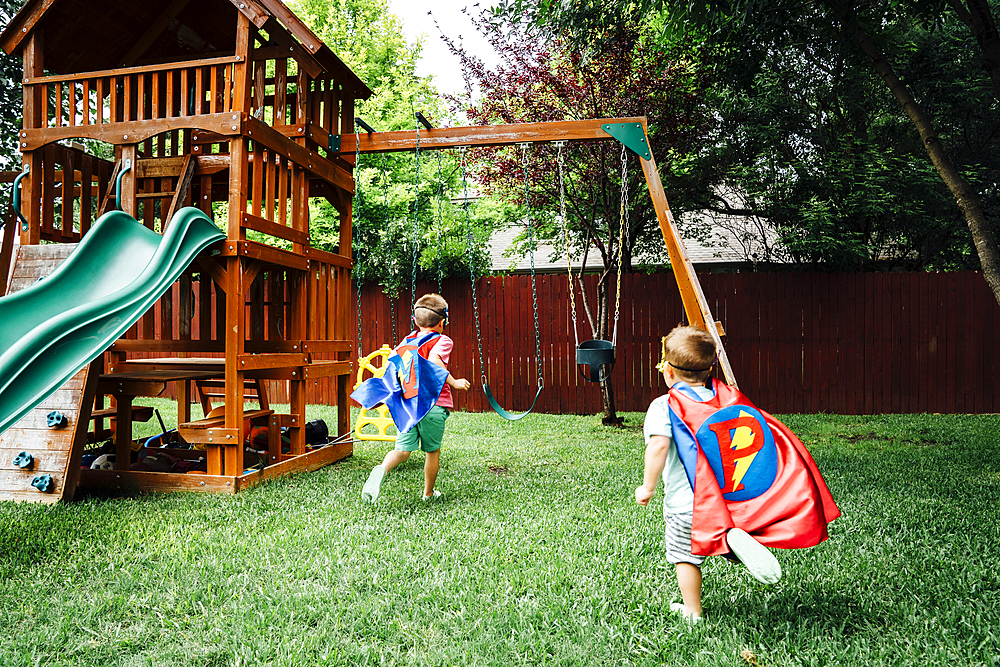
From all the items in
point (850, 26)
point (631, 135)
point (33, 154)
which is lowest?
point (33, 154)

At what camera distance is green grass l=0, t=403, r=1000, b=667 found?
2477mm

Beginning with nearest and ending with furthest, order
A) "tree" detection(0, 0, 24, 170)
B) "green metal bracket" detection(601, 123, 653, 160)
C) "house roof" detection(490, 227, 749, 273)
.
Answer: "green metal bracket" detection(601, 123, 653, 160), "tree" detection(0, 0, 24, 170), "house roof" detection(490, 227, 749, 273)

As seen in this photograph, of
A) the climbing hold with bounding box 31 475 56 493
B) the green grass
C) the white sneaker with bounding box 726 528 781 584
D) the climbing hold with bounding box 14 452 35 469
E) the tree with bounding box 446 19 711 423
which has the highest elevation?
the tree with bounding box 446 19 711 423

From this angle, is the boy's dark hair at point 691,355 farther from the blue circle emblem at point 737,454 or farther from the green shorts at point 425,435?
the green shorts at point 425,435

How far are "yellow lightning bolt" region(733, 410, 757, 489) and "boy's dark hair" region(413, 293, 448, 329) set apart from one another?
261 centimetres

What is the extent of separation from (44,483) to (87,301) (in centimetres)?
137

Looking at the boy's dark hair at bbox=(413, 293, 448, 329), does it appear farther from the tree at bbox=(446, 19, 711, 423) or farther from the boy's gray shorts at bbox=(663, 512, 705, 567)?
the tree at bbox=(446, 19, 711, 423)

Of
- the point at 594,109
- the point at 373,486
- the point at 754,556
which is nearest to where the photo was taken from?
the point at 754,556

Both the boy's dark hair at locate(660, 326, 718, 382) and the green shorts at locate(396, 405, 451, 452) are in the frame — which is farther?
the green shorts at locate(396, 405, 451, 452)

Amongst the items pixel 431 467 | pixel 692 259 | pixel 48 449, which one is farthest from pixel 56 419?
pixel 692 259

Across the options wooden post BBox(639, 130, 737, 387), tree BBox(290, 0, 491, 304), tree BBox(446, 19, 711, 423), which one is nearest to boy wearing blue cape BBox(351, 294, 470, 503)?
wooden post BBox(639, 130, 737, 387)

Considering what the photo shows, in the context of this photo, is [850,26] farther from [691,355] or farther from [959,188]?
[691,355]

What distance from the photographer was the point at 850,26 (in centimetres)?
597

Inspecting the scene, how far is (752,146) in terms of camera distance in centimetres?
1012
